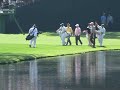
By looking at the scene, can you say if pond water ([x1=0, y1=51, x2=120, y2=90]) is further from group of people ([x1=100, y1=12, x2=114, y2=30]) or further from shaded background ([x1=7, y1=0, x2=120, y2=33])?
shaded background ([x1=7, y1=0, x2=120, y2=33])

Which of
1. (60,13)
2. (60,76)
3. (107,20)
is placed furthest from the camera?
(60,13)

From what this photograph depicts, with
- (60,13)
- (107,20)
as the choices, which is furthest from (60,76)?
(60,13)

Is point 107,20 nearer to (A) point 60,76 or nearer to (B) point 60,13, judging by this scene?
(B) point 60,13

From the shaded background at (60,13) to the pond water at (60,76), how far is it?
41.7 m

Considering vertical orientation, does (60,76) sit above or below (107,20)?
below

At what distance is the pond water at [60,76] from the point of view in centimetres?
1692

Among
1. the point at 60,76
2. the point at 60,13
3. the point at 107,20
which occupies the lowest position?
the point at 60,76

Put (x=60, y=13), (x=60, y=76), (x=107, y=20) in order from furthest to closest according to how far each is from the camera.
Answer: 1. (x=60, y=13)
2. (x=107, y=20)
3. (x=60, y=76)

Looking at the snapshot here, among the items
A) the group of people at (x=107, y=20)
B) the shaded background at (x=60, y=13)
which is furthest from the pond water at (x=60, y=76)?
the shaded background at (x=60, y=13)

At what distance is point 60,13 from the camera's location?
67.8m

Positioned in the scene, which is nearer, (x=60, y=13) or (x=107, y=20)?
(x=107, y=20)

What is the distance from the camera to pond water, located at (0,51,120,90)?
16.9 metres

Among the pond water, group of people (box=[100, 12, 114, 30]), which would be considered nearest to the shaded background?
group of people (box=[100, 12, 114, 30])

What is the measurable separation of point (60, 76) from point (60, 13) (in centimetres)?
4817
